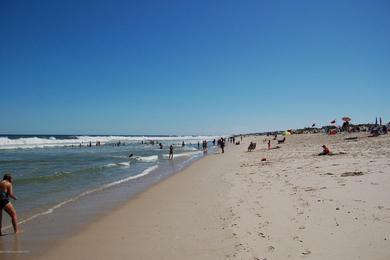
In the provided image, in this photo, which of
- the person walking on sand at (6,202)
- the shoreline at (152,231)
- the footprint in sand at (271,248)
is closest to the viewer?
the footprint in sand at (271,248)

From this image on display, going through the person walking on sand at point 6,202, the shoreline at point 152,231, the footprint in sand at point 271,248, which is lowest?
the shoreline at point 152,231

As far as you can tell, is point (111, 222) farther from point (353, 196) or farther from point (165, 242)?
point (353, 196)

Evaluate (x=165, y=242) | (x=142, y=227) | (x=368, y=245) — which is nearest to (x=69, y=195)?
(x=142, y=227)

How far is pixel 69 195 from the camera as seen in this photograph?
48.1 ft

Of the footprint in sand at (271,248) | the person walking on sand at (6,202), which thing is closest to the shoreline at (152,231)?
the footprint in sand at (271,248)

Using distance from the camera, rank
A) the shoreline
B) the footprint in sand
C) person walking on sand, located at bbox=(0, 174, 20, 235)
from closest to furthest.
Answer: the footprint in sand < the shoreline < person walking on sand, located at bbox=(0, 174, 20, 235)

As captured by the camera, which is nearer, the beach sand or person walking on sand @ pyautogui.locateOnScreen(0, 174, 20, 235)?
the beach sand

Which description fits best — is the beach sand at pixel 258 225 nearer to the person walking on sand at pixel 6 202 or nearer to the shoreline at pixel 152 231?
the shoreline at pixel 152 231

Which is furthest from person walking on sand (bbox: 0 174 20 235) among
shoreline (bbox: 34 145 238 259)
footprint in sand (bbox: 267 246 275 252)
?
footprint in sand (bbox: 267 246 275 252)

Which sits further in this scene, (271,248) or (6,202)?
(6,202)

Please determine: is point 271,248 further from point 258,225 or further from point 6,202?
point 6,202

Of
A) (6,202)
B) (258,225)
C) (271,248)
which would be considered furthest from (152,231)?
(6,202)

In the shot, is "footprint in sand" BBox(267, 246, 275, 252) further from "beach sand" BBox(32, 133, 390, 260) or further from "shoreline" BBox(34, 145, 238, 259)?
"shoreline" BBox(34, 145, 238, 259)

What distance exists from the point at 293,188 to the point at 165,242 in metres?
5.77
